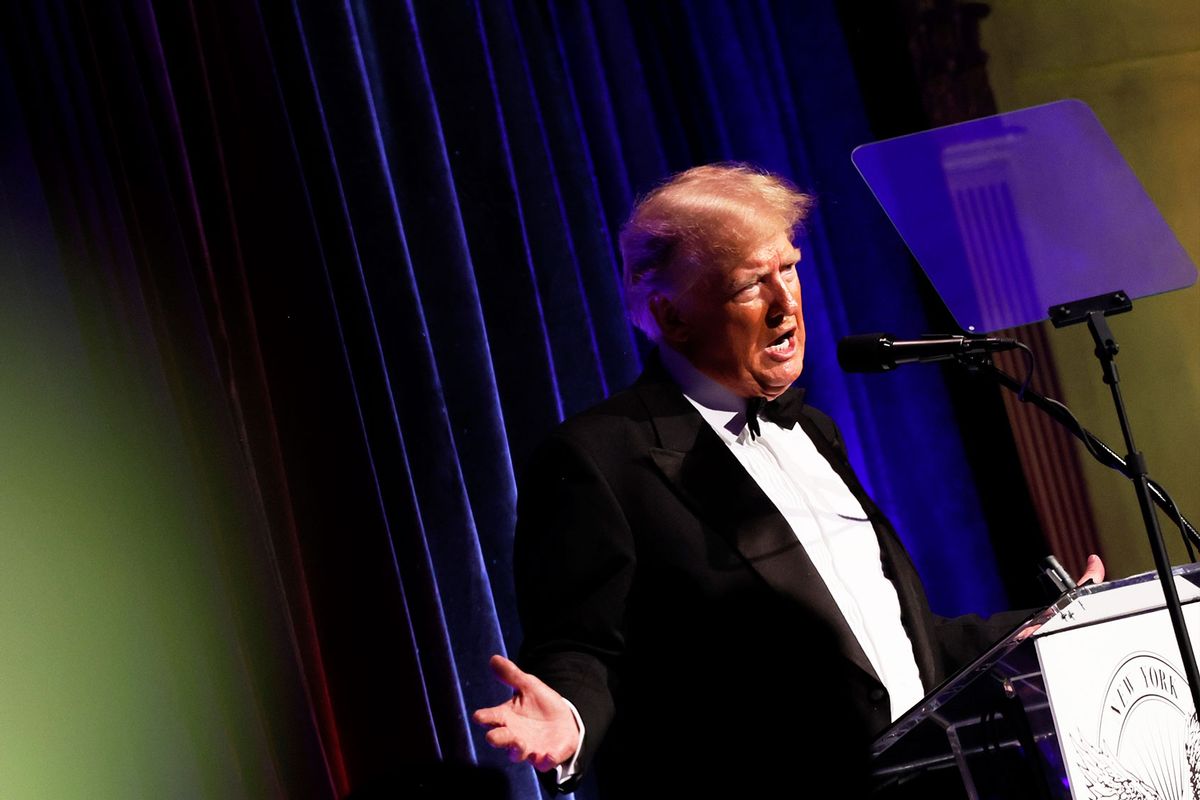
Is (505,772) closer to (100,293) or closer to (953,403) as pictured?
(100,293)

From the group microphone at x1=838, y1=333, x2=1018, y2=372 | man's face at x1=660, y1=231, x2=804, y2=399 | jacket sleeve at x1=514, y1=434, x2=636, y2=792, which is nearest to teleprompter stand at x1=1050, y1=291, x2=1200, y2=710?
microphone at x1=838, y1=333, x2=1018, y2=372

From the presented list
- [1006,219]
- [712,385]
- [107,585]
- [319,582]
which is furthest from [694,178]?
[107,585]

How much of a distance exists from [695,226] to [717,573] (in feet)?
Answer: 2.11

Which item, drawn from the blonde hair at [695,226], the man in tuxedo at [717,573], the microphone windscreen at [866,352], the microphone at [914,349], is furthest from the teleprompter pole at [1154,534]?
the blonde hair at [695,226]

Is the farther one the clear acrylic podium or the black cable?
the black cable

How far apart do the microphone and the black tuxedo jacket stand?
375 mm

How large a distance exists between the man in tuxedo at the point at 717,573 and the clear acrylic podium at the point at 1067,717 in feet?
1.03

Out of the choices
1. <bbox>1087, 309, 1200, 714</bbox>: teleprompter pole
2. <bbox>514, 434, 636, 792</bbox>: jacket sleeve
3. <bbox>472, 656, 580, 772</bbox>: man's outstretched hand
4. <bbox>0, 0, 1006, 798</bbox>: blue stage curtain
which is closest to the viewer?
<bbox>1087, 309, 1200, 714</bbox>: teleprompter pole

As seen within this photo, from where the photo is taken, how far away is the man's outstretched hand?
152cm

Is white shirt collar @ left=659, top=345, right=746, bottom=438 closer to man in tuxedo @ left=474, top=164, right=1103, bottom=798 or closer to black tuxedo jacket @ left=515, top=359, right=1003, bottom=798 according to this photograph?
man in tuxedo @ left=474, top=164, right=1103, bottom=798

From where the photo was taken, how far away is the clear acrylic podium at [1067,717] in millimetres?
1372

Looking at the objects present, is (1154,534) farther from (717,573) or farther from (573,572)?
(573,572)

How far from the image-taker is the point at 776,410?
89.6 inches

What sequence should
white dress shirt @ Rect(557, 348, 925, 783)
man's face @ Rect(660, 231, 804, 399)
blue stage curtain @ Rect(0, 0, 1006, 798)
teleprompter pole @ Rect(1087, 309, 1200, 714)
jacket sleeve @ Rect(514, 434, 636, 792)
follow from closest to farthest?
1. teleprompter pole @ Rect(1087, 309, 1200, 714)
2. jacket sleeve @ Rect(514, 434, 636, 792)
3. white dress shirt @ Rect(557, 348, 925, 783)
4. man's face @ Rect(660, 231, 804, 399)
5. blue stage curtain @ Rect(0, 0, 1006, 798)
